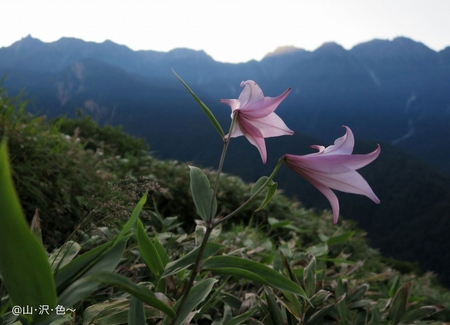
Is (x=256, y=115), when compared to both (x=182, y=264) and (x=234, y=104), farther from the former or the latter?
(x=182, y=264)

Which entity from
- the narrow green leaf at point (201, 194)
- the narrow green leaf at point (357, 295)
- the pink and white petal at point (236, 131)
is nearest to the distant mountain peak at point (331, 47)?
the narrow green leaf at point (357, 295)

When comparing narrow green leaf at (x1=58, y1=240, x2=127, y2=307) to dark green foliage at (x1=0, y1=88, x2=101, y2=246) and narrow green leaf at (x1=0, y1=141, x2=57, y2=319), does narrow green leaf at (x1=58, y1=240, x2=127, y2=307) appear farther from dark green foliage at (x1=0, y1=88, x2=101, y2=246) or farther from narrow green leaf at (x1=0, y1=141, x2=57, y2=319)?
dark green foliage at (x1=0, y1=88, x2=101, y2=246)

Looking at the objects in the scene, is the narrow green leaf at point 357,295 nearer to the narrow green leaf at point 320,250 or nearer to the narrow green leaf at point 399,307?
the narrow green leaf at point 399,307

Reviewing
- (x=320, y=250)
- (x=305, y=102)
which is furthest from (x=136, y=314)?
(x=305, y=102)

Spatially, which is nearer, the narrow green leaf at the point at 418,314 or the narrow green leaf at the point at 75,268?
the narrow green leaf at the point at 75,268

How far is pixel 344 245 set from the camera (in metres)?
3.79

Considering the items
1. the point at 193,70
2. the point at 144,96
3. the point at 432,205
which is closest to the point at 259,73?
the point at 193,70

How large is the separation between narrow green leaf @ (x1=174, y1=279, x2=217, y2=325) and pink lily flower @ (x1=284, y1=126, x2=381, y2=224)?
1.05 feet

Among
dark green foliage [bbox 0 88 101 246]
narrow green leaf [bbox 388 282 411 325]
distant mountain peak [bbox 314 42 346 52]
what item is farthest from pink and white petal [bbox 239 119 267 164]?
distant mountain peak [bbox 314 42 346 52]

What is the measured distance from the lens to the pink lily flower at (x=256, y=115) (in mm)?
842

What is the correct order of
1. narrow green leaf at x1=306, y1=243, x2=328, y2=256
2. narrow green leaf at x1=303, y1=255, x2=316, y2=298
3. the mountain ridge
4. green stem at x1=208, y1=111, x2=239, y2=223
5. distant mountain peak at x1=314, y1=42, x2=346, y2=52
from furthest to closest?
distant mountain peak at x1=314, y1=42, x2=346, y2=52, the mountain ridge, narrow green leaf at x1=306, y1=243, x2=328, y2=256, narrow green leaf at x1=303, y1=255, x2=316, y2=298, green stem at x1=208, y1=111, x2=239, y2=223

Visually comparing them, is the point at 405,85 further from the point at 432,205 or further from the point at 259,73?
the point at 432,205

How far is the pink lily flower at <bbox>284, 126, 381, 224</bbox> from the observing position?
28.8 inches

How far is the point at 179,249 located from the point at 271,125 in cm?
86
